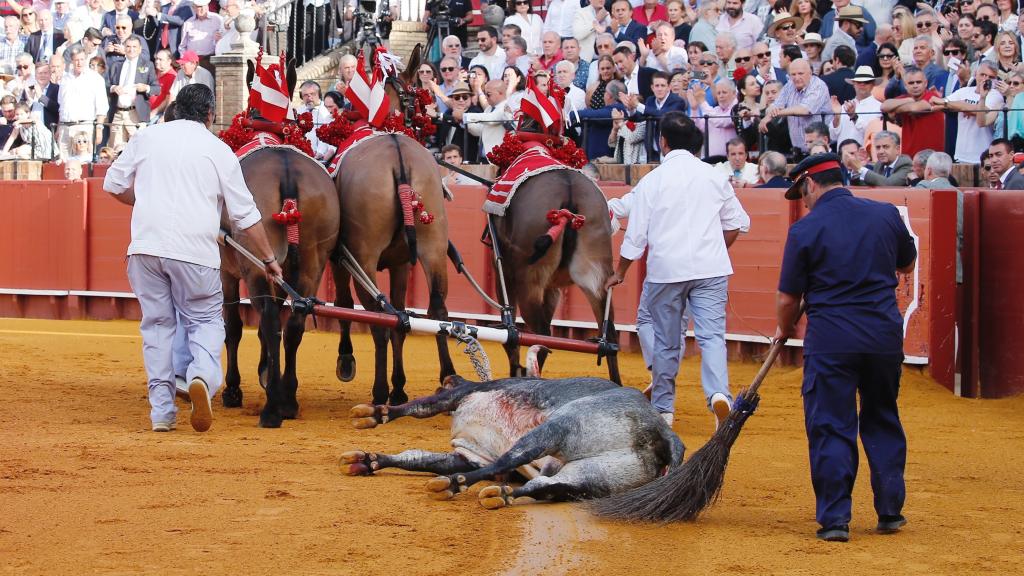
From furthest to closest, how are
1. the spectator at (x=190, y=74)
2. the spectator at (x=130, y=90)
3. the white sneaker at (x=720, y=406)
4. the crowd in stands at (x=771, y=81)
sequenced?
the spectator at (x=130, y=90), the spectator at (x=190, y=74), the crowd in stands at (x=771, y=81), the white sneaker at (x=720, y=406)

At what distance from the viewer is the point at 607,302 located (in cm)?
996

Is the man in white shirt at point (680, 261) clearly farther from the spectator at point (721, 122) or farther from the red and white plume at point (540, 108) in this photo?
the spectator at point (721, 122)

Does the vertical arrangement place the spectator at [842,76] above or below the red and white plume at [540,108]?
above

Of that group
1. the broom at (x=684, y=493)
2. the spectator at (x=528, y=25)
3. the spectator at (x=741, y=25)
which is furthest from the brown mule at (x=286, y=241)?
the spectator at (x=528, y=25)

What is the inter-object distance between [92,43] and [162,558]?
18.9 metres

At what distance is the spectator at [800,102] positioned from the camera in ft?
48.3

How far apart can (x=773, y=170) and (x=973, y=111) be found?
6.34ft

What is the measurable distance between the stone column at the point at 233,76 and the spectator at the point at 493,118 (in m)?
5.17

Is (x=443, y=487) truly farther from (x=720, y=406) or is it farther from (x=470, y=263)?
(x=470, y=263)

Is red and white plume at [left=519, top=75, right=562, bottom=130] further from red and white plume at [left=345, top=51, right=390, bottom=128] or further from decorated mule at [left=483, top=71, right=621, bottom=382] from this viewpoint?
red and white plume at [left=345, top=51, right=390, bottom=128]

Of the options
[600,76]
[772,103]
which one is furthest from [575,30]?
[772,103]

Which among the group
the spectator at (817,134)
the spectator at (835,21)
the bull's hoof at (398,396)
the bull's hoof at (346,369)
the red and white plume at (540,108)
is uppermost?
the spectator at (835,21)

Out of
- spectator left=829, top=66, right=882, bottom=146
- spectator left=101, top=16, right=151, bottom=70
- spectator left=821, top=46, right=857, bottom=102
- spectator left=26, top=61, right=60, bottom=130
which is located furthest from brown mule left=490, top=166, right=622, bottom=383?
spectator left=26, top=61, right=60, bottom=130

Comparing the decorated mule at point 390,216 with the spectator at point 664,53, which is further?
the spectator at point 664,53
